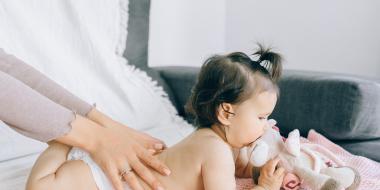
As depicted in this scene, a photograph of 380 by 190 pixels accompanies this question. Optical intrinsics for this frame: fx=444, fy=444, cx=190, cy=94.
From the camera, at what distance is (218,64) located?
0.82 meters

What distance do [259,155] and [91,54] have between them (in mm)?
728

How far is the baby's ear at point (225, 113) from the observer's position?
2.71 ft

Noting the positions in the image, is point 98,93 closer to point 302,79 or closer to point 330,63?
point 302,79

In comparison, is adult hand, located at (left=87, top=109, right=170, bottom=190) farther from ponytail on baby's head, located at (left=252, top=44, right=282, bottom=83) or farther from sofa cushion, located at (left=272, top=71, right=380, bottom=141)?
sofa cushion, located at (left=272, top=71, right=380, bottom=141)

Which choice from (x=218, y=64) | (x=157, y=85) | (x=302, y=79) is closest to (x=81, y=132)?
(x=218, y=64)

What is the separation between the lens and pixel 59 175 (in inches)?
31.9

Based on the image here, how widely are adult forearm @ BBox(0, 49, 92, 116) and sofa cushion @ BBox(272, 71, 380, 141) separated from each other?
54 centimetres

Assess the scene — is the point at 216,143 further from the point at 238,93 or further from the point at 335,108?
the point at 335,108

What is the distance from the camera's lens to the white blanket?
49.2 inches

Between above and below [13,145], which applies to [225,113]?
above

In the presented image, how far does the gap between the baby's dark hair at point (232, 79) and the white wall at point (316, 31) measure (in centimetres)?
98

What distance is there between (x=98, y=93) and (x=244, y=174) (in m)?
0.62

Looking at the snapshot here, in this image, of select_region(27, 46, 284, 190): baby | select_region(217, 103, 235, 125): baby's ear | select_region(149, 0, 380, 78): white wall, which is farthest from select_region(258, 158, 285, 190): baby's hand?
select_region(149, 0, 380, 78): white wall

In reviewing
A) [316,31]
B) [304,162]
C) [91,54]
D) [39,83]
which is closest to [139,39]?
[91,54]
